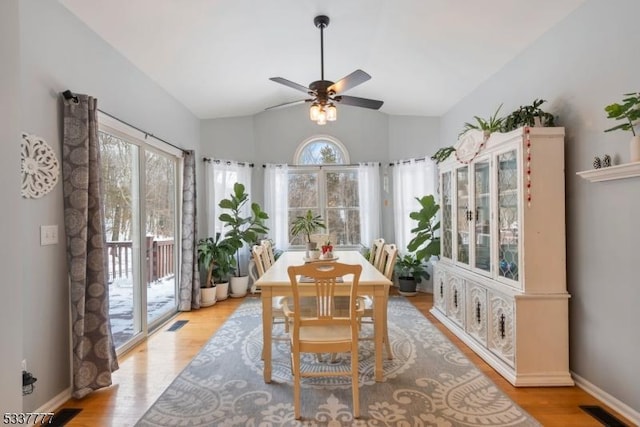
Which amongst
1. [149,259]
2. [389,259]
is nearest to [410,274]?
[389,259]

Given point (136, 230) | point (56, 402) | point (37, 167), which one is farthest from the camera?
point (136, 230)

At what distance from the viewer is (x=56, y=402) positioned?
7.11 feet

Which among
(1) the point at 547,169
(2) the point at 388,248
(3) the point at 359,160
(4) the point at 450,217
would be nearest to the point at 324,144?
(3) the point at 359,160

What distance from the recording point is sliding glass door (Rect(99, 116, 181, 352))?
9.67 ft

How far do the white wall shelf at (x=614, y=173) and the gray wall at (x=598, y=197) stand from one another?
112 mm

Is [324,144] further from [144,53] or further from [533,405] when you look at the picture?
[533,405]

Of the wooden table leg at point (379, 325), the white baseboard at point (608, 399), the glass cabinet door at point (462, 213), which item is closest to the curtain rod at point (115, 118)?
the wooden table leg at point (379, 325)

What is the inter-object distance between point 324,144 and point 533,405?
433cm

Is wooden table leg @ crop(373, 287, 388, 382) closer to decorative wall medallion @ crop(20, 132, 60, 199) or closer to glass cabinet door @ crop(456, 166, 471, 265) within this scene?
glass cabinet door @ crop(456, 166, 471, 265)

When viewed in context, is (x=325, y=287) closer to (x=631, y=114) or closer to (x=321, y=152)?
(x=631, y=114)

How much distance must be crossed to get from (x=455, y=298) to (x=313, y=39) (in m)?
3.08

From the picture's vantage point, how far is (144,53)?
10.0ft

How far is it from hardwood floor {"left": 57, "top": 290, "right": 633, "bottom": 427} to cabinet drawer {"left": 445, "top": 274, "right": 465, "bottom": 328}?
20cm

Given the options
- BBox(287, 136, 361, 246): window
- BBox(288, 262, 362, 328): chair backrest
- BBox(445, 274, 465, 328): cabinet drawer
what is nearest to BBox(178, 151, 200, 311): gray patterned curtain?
BBox(287, 136, 361, 246): window
